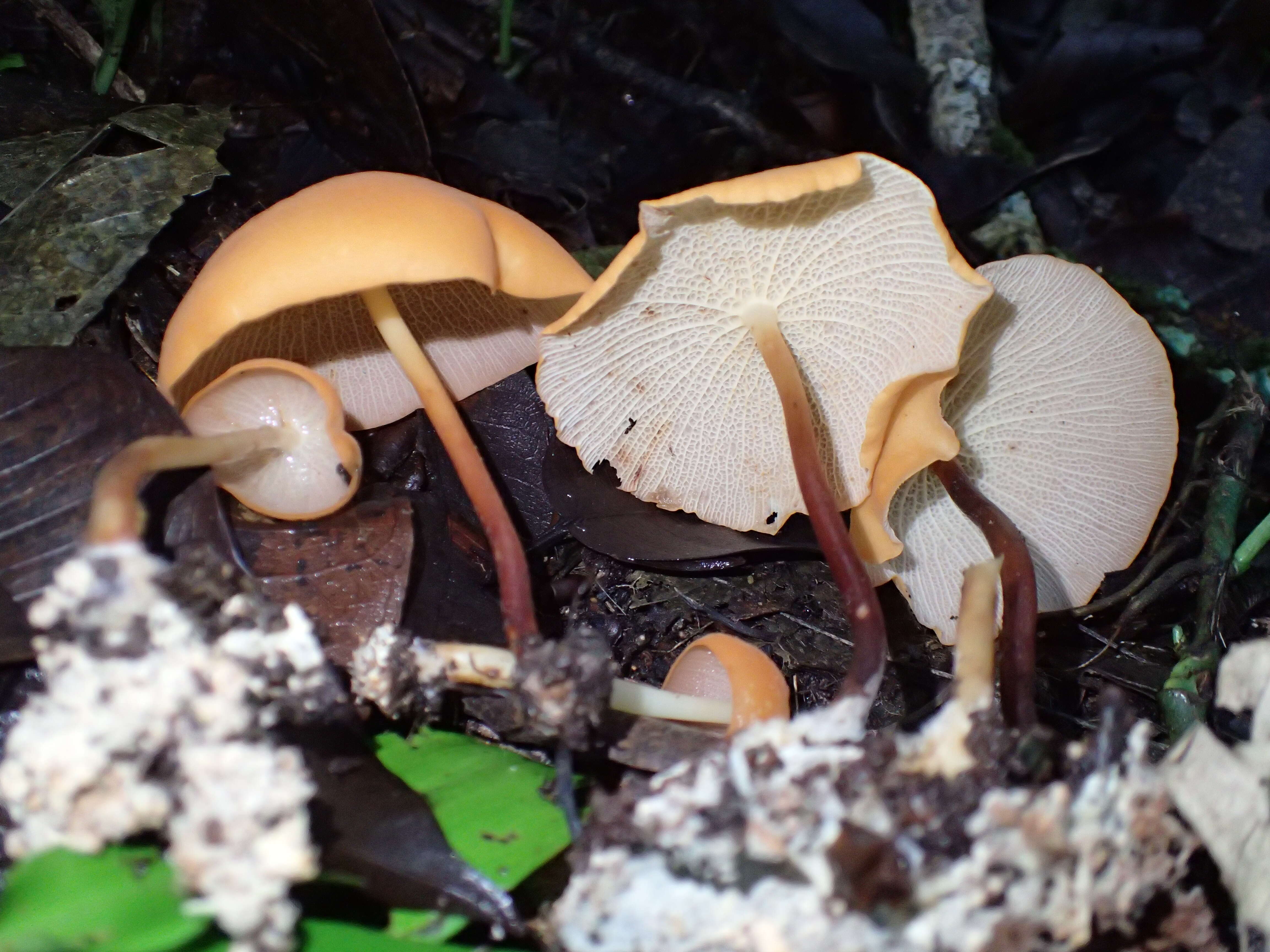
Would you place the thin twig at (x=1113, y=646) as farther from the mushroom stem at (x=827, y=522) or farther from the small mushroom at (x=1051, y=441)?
the mushroom stem at (x=827, y=522)

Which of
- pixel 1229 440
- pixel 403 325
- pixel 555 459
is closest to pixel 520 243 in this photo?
pixel 403 325

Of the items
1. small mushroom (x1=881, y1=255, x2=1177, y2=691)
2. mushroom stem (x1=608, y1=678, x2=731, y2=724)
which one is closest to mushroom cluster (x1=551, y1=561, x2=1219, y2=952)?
mushroom stem (x1=608, y1=678, x2=731, y2=724)

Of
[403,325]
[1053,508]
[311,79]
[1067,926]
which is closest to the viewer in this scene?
[1067,926]

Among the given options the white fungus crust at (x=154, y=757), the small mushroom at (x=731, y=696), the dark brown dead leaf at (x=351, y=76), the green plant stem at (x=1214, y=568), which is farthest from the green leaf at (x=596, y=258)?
the green plant stem at (x=1214, y=568)

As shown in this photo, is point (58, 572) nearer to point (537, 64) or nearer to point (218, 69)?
point (218, 69)

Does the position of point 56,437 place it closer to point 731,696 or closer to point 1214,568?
point 731,696
